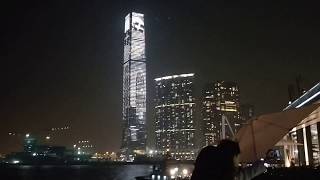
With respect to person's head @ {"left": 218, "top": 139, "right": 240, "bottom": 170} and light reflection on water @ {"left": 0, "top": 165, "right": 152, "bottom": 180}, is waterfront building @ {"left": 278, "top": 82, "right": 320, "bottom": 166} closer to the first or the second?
person's head @ {"left": 218, "top": 139, "right": 240, "bottom": 170}

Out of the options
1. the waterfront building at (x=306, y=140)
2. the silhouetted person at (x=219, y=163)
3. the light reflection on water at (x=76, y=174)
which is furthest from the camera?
the light reflection on water at (x=76, y=174)

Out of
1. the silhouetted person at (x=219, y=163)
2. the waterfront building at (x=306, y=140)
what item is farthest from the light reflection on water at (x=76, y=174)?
the silhouetted person at (x=219, y=163)

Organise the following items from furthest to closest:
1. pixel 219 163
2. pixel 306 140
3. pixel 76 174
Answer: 1. pixel 76 174
2. pixel 306 140
3. pixel 219 163

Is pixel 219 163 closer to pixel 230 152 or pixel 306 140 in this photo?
pixel 230 152

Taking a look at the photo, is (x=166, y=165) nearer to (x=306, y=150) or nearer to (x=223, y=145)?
(x=306, y=150)

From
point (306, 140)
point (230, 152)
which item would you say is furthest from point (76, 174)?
point (230, 152)

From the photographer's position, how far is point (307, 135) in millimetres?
31234

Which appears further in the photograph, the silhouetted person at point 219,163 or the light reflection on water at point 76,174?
the light reflection on water at point 76,174

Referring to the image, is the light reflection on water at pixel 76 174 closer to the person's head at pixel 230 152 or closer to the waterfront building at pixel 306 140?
the waterfront building at pixel 306 140

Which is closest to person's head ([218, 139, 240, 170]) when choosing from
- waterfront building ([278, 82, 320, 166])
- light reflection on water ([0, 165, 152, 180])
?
waterfront building ([278, 82, 320, 166])

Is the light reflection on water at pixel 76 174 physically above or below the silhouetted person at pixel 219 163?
below

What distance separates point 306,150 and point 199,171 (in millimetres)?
30456

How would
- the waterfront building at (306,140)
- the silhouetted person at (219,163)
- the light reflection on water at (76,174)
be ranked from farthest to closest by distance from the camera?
the light reflection on water at (76,174) → the waterfront building at (306,140) → the silhouetted person at (219,163)

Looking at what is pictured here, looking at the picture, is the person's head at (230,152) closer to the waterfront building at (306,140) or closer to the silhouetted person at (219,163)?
the silhouetted person at (219,163)
